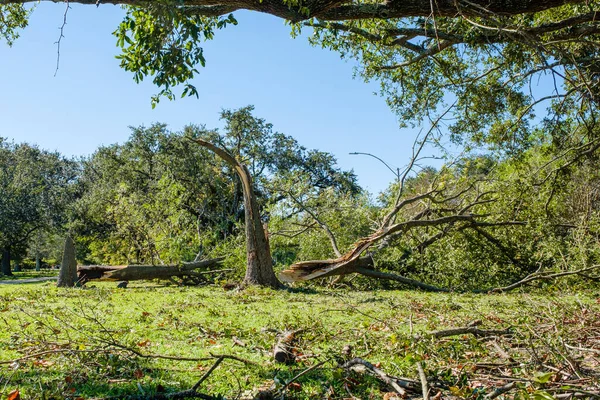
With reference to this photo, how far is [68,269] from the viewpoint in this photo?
12805 millimetres

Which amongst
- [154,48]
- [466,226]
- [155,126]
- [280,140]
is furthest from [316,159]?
[154,48]

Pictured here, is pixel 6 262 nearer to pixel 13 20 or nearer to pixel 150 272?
pixel 150 272

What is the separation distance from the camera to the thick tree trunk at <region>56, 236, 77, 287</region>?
12750 mm

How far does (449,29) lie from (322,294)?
19.0 feet

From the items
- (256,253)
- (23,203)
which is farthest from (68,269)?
(23,203)

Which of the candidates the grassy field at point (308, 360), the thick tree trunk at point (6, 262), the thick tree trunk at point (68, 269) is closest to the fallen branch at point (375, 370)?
the grassy field at point (308, 360)

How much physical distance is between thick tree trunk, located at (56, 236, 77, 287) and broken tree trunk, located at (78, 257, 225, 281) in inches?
19.8

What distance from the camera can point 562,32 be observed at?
688 centimetres

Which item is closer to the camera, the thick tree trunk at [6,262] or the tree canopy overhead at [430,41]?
the tree canopy overhead at [430,41]

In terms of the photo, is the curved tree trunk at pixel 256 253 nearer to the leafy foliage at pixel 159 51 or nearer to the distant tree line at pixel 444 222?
the distant tree line at pixel 444 222

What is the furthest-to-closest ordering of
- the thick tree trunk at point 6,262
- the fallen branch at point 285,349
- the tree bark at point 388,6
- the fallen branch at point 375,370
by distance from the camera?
the thick tree trunk at point 6,262 < the tree bark at point 388,6 < the fallen branch at point 285,349 < the fallen branch at point 375,370

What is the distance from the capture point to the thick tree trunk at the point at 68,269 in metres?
12.8

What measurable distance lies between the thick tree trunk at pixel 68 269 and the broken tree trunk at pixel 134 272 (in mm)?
502

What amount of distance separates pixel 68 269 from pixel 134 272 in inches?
64.3
